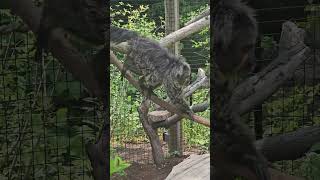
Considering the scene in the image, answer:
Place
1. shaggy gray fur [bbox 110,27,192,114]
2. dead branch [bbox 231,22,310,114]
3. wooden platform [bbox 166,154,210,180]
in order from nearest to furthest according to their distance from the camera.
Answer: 1. dead branch [bbox 231,22,310,114]
2. wooden platform [bbox 166,154,210,180]
3. shaggy gray fur [bbox 110,27,192,114]

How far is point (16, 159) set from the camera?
123 cm

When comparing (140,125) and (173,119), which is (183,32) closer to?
(173,119)

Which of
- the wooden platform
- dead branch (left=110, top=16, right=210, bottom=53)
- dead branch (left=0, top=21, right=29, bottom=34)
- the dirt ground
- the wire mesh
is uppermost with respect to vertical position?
dead branch (left=110, top=16, right=210, bottom=53)

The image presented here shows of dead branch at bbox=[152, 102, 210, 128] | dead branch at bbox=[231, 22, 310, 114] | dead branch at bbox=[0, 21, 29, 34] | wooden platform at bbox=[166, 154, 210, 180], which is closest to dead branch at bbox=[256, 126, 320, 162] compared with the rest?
dead branch at bbox=[231, 22, 310, 114]

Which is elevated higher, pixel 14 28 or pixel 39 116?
pixel 14 28

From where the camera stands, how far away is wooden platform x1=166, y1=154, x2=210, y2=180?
244 centimetres

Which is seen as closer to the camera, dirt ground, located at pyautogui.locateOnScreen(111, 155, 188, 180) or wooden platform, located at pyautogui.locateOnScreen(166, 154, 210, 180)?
wooden platform, located at pyautogui.locateOnScreen(166, 154, 210, 180)

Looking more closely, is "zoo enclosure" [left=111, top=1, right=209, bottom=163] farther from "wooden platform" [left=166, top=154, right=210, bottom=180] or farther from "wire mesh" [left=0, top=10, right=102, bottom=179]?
"wire mesh" [left=0, top=10, right=102, bottom=179]

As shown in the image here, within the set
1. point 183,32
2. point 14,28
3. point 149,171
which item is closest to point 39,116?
point 14,28

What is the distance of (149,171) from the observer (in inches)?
117

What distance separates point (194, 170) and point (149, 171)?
1.86 ft

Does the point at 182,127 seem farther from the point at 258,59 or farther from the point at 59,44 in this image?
the point at 59,44

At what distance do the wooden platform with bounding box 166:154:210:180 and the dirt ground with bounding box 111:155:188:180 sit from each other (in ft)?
1.04

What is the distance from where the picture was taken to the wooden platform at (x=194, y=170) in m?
2.44
